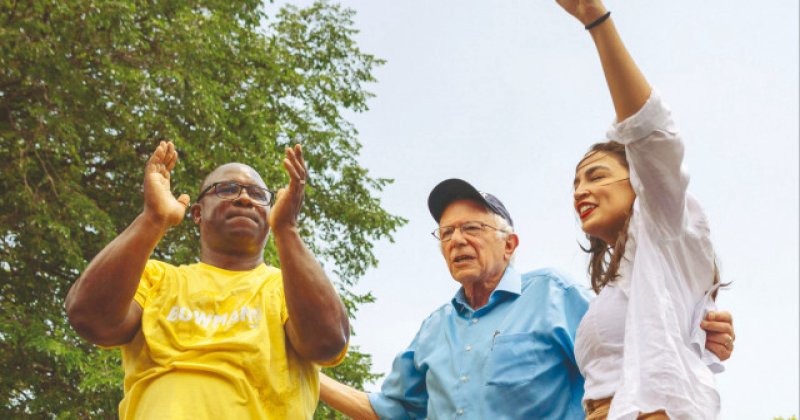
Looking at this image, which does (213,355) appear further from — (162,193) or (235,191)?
(235,191)

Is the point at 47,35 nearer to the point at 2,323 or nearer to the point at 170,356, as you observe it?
the point at 2,323

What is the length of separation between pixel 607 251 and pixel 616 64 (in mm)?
923

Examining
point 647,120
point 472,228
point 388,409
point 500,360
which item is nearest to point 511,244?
point 472,228

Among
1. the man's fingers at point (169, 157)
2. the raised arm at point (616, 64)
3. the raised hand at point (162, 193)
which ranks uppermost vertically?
the man's fingers at point (169, 157)

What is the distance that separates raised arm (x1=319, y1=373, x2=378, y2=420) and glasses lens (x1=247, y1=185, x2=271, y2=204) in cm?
93

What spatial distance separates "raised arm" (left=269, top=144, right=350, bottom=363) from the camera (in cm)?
322

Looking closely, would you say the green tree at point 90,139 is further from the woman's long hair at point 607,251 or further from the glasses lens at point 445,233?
the woman's long hair at point 607,251

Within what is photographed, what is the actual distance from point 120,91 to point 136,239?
718 cm

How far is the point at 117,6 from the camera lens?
30.4 feet

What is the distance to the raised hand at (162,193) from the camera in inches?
129

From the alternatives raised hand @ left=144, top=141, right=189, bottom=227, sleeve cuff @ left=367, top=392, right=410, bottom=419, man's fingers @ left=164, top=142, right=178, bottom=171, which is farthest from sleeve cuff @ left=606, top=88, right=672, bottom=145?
sleeve cuff @ left=367, top=392, right=410, bottom=419

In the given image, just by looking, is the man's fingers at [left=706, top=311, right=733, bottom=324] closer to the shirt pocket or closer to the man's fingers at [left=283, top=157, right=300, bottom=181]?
the shirt pocket

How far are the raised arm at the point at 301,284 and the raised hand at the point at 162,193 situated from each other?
1.19 feet

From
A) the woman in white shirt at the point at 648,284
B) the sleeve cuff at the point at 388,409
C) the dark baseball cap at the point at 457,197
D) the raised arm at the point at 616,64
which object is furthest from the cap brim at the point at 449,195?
the raised arm at the point at 616,64
